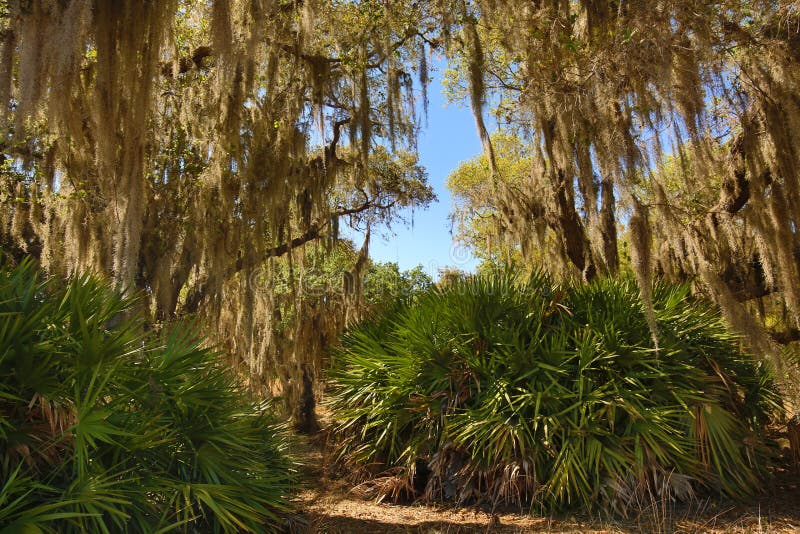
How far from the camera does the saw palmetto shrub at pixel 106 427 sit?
103 inches

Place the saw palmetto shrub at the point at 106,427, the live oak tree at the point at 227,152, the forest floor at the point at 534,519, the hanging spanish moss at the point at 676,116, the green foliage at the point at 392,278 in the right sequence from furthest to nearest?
1. the green foliage at the point at 392,278
2. the live oak tree at the point at 227,152
3. the hanging spanish moss at the point at 676,116
4. the forest floor at the point at 534,519
5. the saw palmetto shrub at the point at 106,427

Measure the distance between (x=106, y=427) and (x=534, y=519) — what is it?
4004 millimetres

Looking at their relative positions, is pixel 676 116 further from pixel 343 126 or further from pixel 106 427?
pixel 343 126

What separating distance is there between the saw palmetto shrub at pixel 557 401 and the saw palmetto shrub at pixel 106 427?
2455 millimetres

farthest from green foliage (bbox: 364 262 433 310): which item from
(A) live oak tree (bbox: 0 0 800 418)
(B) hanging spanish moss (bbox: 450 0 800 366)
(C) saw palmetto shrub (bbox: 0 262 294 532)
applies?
(C) saw palmetto shrub (bbox: 0 262 294 532)

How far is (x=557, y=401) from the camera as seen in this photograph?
547 centimetres

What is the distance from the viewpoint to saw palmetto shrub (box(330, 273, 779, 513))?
17.2 feet

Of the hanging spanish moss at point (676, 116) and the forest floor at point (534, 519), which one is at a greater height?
the hanging spanish moss at point (676, 116)

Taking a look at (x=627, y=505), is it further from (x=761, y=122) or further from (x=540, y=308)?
(x=761, y=122)

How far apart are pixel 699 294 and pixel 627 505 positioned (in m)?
3.55

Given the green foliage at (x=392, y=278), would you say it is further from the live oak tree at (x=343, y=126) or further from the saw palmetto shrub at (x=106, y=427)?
the saw palmetto shrub at (x=106, y=427)

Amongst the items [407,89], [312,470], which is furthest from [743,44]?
[312,470]

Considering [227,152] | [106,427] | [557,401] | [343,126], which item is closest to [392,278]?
[343,126]

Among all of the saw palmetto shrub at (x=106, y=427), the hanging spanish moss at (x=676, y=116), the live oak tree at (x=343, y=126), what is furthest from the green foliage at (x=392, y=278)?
the saw palmetto shrub at (x=106, y=427)
